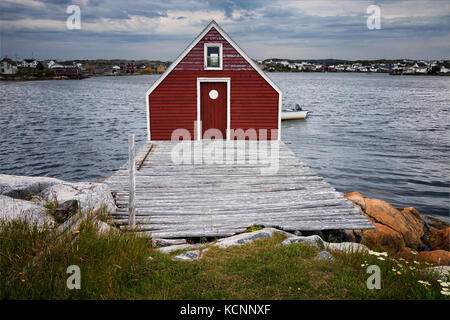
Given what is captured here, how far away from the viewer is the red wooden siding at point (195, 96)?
16078mm

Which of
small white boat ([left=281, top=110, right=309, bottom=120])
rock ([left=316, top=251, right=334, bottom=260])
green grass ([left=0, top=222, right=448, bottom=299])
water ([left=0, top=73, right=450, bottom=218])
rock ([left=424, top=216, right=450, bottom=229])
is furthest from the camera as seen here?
small white boat ([left=281, top=110, right=309, bottom=120])

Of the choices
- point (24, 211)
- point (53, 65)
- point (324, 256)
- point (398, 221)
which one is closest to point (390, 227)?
point (398, 221)

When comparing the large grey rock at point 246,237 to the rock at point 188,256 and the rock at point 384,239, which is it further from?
the rock at point 384,239

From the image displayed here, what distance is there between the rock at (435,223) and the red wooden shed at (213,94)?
24.5ft

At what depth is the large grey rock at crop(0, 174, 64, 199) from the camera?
7.50 m

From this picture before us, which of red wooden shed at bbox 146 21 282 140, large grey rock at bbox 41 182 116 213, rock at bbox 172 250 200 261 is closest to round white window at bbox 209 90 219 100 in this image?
red wooden shed at bbox 146 21 282 140

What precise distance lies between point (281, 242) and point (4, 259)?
4.33 meters

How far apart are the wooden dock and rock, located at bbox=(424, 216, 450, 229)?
6370 millimetres

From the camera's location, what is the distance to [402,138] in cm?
3281

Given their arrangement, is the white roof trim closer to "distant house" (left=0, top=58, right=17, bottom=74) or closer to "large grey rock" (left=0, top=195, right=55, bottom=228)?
"large grey rock" (left=0, top=195, right=55, bottom=228)

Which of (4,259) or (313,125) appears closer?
(4,259)
